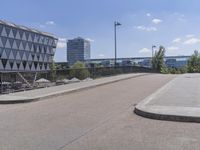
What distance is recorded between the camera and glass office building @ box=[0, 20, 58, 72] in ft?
356

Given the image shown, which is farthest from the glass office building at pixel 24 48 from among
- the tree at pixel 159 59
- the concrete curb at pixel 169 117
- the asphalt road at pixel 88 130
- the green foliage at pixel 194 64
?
the concrete curb at pixel 169 117

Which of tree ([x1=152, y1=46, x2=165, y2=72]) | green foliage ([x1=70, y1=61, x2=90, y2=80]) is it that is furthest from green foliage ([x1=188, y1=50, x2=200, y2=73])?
green foliage ([x1=70, y1=61, x2=90, y2=80])

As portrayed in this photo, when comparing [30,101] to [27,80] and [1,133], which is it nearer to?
[1,133]

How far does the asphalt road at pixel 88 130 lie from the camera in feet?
25.6

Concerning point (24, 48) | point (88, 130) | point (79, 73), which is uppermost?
point (24, 48)

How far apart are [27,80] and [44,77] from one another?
4.80 ft

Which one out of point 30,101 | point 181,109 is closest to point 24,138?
point 181,109

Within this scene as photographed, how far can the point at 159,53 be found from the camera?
8694 cm

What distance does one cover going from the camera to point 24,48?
398ft

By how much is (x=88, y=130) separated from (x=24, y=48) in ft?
378

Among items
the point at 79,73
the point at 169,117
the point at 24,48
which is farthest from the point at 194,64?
the point at 169,117

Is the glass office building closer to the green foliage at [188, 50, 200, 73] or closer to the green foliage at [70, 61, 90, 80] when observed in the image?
the green foliage at [188, 50, 200, 73]

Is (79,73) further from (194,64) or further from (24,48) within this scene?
(24,48)

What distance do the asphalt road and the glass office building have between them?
87100 mm
